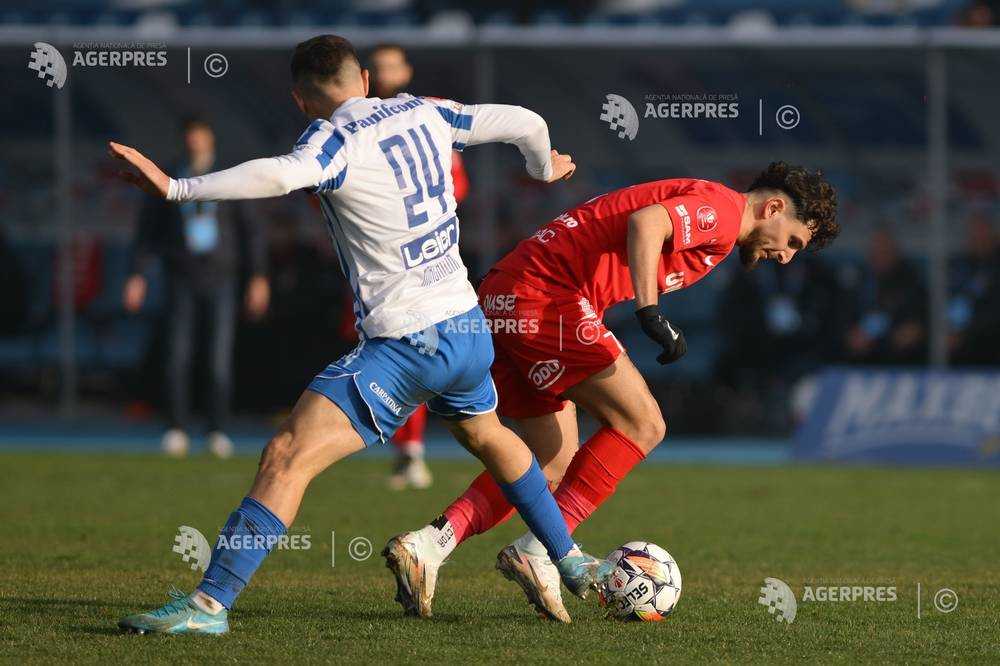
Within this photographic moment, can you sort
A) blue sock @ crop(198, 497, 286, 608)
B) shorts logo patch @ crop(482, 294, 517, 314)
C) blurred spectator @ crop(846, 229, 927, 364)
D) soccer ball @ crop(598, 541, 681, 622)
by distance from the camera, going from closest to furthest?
blue sock @ crop(198, 497, 286, 608)
soccer ball @ crop(598, 541, 681, 622)
shorts logo patch @ crop(482, 294, 517, 314)
blurred spectator @ crop(846, 229, 927, 364)

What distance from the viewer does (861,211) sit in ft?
54.1

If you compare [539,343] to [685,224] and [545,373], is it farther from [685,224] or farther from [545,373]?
[685,224]

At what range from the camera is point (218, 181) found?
4664 mm

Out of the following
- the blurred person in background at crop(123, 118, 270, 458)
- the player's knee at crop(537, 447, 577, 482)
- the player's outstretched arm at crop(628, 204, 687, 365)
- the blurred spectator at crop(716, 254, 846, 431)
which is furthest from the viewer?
the blurred spectator at crop(716, 254, 846, 431)

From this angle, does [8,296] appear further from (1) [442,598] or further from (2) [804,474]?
(1) [442,598]

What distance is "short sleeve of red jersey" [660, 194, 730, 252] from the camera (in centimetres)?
565

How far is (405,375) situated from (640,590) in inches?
45.5

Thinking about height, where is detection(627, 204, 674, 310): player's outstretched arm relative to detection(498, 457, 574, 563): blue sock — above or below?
above

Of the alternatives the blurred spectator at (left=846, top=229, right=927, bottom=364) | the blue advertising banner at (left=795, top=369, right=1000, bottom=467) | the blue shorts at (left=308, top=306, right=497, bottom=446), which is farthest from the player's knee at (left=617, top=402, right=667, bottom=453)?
the blurred spectator at (left=846, top=229, right=927, bottom=364)

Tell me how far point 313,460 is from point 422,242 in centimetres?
78

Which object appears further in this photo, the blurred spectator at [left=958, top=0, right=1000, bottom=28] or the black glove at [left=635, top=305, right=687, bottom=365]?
the blurred spectator at [left=958, top=0, right=1000, bottom=28]

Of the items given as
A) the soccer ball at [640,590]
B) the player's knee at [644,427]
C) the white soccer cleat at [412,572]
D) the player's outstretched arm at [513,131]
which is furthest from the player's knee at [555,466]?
the player's outstretched arm at [513,131]

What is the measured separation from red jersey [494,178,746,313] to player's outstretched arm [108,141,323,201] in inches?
58.3

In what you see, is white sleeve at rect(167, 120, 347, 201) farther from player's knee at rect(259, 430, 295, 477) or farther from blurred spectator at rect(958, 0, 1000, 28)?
blurred spectator at rect(958, 0, 1000, 28)
